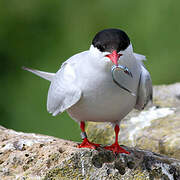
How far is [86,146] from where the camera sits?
393 centimetres

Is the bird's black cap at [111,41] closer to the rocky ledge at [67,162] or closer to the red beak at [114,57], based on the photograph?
the red beak at [114,57]

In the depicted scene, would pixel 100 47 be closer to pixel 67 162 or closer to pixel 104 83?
pixel 104 83

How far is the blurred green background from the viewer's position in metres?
9.13

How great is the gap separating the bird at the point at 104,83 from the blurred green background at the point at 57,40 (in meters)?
4.18

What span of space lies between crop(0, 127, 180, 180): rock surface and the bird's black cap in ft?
2.76

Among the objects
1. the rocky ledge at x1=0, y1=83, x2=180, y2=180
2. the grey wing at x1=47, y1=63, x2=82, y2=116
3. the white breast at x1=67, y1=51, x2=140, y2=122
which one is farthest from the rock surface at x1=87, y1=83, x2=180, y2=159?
the grey wing at x1=47, y1=63, x2=82, y2=116

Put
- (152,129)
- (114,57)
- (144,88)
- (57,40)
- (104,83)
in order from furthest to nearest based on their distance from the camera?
(57,40), (152,129), (144,88), (104,83), (114,57)

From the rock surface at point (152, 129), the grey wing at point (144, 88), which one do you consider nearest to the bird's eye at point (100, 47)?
the grey wing at point (144, 88)

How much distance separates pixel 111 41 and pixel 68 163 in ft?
3.31

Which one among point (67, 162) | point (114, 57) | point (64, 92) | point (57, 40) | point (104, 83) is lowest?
point (57, 40)

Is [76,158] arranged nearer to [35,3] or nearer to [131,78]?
[131,78]

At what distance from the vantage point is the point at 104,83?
12.5ft

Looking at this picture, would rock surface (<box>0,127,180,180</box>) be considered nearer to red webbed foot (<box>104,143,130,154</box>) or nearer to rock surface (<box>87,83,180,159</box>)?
red webbed foot (<box>104,143,130,154</box>)

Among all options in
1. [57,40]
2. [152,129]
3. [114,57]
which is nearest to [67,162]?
[114,57]
